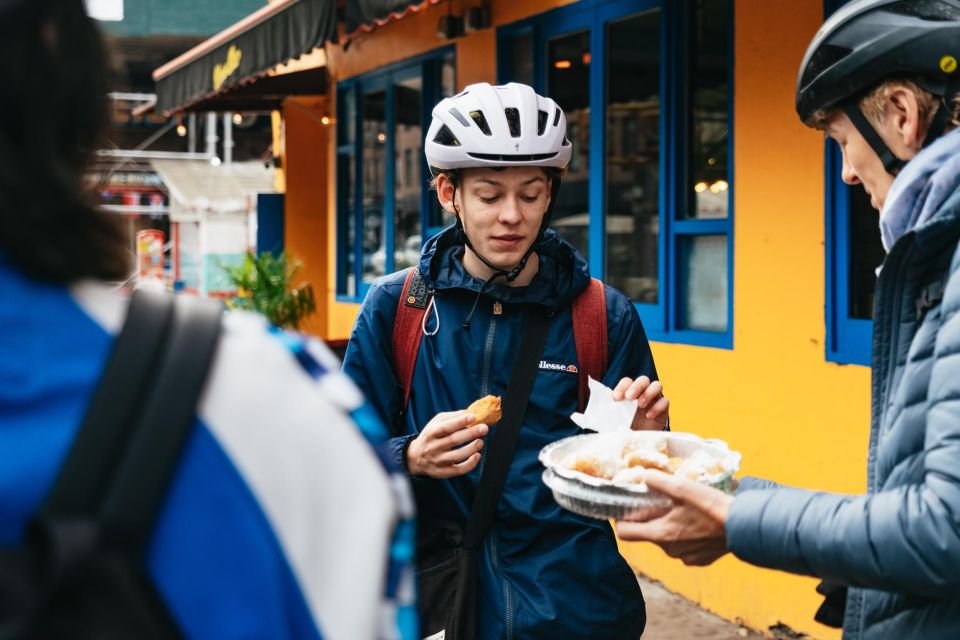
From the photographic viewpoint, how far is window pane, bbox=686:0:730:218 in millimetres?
5652

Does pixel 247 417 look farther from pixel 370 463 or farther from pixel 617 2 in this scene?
pixel 617 2

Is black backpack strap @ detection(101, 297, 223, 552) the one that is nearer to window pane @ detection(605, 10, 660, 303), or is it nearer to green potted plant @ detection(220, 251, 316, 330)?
window pane @ detection(605, 10, 660, 303)

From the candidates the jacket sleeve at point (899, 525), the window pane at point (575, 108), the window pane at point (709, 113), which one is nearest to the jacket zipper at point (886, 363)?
the jacket sleeve at point (899, 525)

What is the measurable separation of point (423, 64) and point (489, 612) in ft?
23.2

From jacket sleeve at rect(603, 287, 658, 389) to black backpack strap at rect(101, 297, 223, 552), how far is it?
1763 millimetres

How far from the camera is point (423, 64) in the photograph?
889 centimetres

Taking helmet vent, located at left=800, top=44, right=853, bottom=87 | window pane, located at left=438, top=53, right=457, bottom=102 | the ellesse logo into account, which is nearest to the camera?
helmet vent, located at left=800, top=44, right=853, bottom=87

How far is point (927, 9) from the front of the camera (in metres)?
1.88

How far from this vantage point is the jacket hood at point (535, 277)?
2.66 m

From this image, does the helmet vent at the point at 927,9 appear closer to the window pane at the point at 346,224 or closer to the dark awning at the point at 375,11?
the dark awning at the point at 375,11

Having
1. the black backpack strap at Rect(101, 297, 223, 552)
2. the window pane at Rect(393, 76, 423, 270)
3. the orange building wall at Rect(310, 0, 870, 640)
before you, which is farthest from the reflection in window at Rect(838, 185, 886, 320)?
the window pane at Rect(393, 76, 423, 270)

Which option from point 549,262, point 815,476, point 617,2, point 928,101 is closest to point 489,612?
point 549,262

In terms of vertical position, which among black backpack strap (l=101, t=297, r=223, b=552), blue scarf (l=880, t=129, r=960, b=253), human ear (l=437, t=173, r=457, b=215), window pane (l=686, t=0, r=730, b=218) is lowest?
black backpack strap (l=101, t=297, r=223, b=552)

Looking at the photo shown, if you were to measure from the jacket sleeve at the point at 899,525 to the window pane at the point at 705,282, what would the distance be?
4.07m
